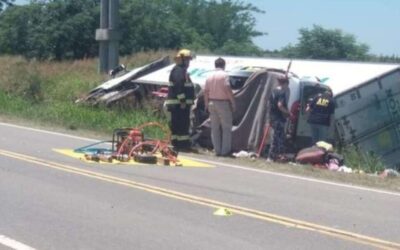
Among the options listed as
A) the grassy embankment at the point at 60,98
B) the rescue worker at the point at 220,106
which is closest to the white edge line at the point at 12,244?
the rescue worker at the point at 220,106

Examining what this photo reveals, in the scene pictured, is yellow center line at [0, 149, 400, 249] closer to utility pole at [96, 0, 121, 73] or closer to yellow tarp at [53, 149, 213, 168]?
yellow tarp at [53, 149, 213, 168]

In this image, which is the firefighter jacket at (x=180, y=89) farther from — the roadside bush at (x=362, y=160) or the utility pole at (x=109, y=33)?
the utility pole at (x=109, y=33)

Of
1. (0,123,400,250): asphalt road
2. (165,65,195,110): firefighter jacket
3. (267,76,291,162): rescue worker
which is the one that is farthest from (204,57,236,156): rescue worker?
(0,123,400,250): asphalt road

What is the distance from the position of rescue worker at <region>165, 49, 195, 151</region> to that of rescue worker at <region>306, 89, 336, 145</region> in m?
2.43

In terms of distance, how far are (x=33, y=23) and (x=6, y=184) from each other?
4982 centimetres

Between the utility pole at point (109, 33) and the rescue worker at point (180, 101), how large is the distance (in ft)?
40.9

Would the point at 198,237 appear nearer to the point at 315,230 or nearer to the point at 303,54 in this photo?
the point at 315,230

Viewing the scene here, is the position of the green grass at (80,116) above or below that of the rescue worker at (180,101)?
below

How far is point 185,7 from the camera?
8250 cm

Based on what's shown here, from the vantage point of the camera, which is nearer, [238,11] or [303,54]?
[303,54]

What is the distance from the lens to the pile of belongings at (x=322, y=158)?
15.7m

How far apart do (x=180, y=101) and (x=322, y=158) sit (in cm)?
318

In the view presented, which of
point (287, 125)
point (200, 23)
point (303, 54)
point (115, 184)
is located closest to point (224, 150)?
point (287, 125)

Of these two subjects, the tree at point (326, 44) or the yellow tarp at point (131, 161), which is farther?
the tree at point (326, 44)
